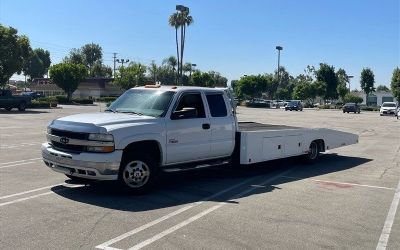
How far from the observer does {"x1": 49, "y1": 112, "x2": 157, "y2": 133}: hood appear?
7641mm

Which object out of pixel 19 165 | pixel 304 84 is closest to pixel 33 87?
pixel 304 84

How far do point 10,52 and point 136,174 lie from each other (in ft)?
136

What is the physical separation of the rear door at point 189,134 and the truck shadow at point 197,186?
61 centimetres

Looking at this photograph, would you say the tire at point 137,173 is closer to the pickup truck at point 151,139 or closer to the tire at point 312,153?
the pickup truck at point 151,139

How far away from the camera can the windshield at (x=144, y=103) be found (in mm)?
8664

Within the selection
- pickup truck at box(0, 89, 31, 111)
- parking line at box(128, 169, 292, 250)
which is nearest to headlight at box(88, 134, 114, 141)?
parking line at box(128, 169, 292, 250)

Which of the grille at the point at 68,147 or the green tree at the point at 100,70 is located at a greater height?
the green tree at the point at 100,70

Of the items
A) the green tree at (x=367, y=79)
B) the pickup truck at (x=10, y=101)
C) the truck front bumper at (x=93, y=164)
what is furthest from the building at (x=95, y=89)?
the truck front bumper at (x=93, y=164)

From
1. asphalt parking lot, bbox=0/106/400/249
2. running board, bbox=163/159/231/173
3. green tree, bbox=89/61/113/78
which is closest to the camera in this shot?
asphalt parking lot, bbox=0/106/400/249

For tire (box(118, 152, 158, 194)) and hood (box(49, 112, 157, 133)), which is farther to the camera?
tire (box(118, 152, 158, 194))

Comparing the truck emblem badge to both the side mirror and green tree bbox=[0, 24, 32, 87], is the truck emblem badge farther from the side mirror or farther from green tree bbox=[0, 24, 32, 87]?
green tree bbox=[0, 24, 32, 87]

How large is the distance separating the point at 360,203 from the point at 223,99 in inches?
132

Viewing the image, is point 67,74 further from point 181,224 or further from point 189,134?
point 181,224

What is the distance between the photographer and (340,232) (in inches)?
247
